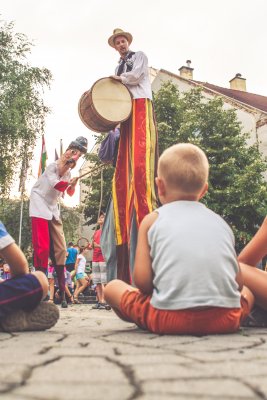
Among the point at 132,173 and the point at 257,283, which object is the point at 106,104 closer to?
the point at 132,173

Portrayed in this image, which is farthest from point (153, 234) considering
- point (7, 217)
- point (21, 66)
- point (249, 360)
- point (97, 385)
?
point (7, 217)

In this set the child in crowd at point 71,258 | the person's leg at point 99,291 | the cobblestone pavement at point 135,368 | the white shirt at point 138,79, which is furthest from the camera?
the child in crowd at point 71,258

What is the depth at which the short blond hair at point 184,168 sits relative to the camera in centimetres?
219

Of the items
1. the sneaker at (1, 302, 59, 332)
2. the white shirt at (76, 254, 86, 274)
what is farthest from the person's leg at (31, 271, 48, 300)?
the white shirt at (76, 254, 86, 274)

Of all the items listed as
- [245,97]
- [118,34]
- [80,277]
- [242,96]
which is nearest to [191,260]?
[118,34]

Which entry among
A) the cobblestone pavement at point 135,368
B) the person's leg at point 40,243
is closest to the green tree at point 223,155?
the person's leg at point 40,243

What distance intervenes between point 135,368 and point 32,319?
1.31 metres

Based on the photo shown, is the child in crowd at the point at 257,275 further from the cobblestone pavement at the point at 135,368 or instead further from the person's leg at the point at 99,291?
the person's leg at the point at 99,291

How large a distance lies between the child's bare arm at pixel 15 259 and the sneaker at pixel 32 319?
0.25 meters

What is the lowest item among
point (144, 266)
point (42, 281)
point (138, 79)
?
point (42, 281)

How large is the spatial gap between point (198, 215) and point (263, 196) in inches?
704

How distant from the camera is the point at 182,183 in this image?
2240 mm

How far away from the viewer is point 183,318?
6.70 feet

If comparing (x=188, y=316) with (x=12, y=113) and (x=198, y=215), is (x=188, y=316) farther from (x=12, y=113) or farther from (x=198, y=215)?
(x=12, y=113)
